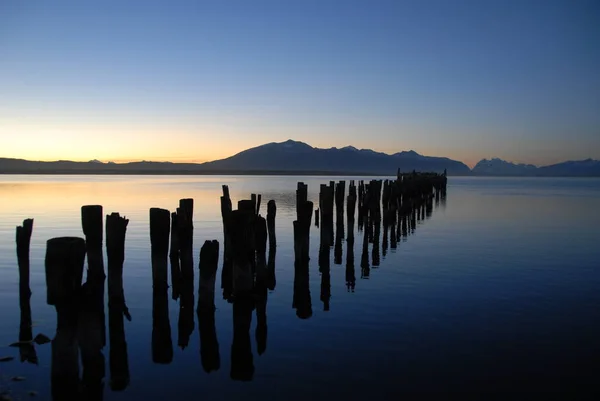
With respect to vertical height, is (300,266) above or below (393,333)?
above

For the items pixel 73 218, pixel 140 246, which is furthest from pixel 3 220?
pixel 140 246

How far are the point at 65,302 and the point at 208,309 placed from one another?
10.6 feet

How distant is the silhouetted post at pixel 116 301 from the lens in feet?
24.8

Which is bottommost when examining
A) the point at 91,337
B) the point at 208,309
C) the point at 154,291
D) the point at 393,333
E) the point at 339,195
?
the point at 393,333

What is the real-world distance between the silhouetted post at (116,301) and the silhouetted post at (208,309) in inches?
45.4

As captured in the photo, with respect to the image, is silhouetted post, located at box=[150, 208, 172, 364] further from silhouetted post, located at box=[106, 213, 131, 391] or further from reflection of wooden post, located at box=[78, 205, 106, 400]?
reflection of wooden post, located at box=[78, 205, 106, 400]

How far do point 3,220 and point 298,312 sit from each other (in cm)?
2278

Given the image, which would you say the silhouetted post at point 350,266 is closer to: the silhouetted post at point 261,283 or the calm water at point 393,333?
the calm water at point 393,333

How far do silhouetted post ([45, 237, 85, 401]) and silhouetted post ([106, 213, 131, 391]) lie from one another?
830mm

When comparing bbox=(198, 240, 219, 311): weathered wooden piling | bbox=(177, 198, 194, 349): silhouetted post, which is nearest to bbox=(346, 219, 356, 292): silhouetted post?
bbox=(177, 198, 194, 349): silhouetted post

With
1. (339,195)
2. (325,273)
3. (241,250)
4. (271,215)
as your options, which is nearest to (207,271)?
(241,250)

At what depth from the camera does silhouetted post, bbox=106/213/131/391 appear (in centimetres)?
755

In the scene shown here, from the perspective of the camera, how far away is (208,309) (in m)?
A: 9.22

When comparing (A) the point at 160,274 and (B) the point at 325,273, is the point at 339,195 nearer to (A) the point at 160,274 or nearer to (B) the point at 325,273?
(B) the point at 325,273
